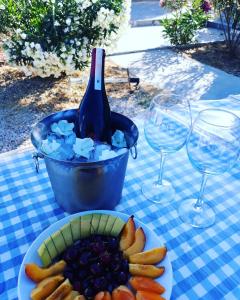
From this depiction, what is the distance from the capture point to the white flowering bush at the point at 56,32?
246 cm

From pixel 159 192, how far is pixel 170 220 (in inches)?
3.6

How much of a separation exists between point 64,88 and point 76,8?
74 centimetres

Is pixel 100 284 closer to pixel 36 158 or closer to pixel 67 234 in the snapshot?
pixel 67 234

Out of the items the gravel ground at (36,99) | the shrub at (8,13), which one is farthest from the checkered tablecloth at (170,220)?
the shrub at (8,13)

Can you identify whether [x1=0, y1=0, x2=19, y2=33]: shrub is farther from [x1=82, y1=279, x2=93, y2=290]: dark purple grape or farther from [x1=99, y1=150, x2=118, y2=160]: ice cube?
[x1=82, y1=279, x2=93, y2=290]: dark purple grape

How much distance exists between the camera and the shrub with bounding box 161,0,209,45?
165 inches

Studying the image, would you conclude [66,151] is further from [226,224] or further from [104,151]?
[226,224]

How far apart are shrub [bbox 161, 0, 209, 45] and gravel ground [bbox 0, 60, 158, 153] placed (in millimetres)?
1452

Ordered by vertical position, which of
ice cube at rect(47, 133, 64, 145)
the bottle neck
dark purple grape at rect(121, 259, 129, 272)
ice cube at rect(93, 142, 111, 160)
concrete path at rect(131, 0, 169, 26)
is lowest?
concrete path at rect(131, 0, 169, 26)

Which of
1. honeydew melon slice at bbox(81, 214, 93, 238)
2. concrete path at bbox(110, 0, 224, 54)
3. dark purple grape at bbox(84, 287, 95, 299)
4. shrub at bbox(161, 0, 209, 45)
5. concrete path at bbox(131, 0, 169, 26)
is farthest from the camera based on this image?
concrete path at bbox(131, 0, 169, 26)

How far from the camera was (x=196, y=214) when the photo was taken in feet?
2.35

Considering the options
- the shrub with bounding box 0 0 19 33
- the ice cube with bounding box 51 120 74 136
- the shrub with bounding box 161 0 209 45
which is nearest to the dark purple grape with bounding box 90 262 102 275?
the ice cube with bounding box 51 120 74 136

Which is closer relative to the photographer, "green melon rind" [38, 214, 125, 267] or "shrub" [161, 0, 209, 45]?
"green melon rind" [38, 214, 125, 267]

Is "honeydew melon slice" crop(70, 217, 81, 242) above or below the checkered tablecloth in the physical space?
above
